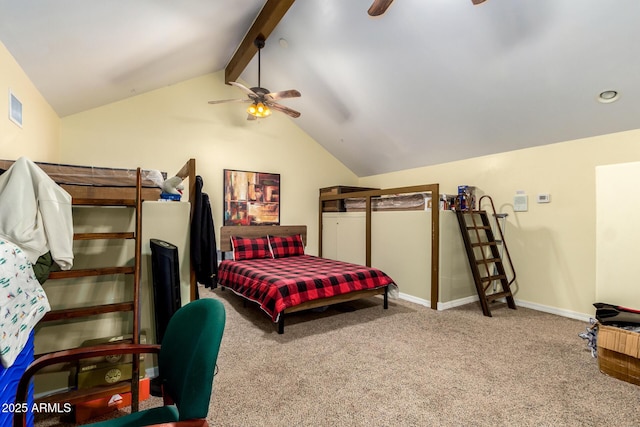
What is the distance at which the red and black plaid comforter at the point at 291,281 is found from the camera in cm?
297

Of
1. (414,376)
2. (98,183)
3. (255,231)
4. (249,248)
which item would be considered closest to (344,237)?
(255,231)

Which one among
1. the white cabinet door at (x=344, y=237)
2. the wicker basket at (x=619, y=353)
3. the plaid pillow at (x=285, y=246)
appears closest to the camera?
the wicker basket at (x=619, y=353)

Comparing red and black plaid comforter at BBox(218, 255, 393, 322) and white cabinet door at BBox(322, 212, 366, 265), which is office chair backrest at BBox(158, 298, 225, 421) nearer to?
red and black plaid comforter at BBox(218, 255, 393, 322)

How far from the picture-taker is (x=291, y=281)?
10.1ft

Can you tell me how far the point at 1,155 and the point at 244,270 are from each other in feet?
7.64

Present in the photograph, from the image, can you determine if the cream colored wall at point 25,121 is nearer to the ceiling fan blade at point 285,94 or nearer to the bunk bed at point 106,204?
the bunk bed at point 106,204

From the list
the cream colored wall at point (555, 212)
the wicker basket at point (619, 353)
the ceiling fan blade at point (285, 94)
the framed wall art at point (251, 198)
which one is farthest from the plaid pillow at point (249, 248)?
the wicker basket at point (619, 353)

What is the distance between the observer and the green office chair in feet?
3.00

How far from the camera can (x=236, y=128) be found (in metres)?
5.07

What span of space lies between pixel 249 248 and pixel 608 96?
4482mm

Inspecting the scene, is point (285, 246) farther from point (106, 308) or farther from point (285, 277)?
point (106, 308)

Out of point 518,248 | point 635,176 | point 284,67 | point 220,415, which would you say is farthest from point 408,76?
point 220,415

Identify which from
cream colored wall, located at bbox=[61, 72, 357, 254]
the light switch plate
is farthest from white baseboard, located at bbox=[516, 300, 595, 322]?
cream colored wall, located at bbox=[61, 72, 357, 254]

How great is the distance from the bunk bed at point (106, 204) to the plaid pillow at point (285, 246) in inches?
102
